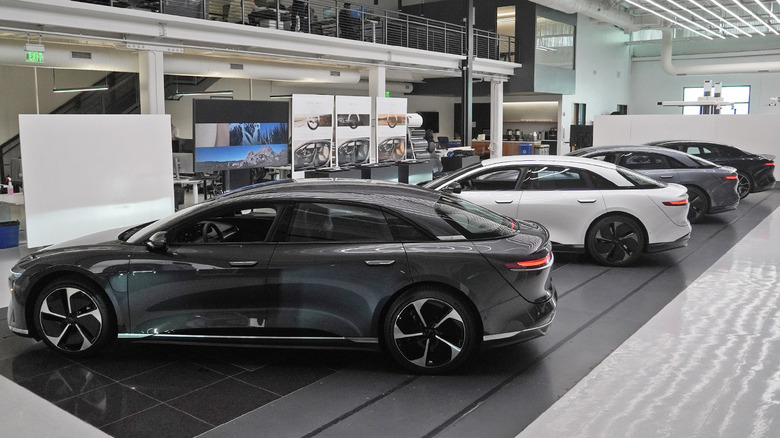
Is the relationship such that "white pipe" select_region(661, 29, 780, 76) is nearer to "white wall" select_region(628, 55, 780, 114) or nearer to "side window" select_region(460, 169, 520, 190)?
"white wall" select_region(628, 55, 780, 114)

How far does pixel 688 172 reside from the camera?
11.1 metres

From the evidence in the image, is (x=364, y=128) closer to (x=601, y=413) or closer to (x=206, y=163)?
(x=206, y=163)

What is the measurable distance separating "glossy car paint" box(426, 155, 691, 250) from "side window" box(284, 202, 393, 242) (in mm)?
3545

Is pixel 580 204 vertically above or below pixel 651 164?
below

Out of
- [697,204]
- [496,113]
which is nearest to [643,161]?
[697,204]

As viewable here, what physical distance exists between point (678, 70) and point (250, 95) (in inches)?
823

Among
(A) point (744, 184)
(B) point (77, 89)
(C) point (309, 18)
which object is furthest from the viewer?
(B) point (77, 89)

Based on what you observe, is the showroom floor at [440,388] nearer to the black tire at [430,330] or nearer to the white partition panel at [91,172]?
the black tire at [430,330]

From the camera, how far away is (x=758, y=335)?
213 inches

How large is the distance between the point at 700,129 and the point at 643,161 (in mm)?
9667

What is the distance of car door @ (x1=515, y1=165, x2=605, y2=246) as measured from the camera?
7828 millimetres

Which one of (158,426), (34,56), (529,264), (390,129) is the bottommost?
(158,426)

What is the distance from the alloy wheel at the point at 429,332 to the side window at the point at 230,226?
3.80ft

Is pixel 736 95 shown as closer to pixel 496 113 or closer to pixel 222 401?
pixel 496 113
